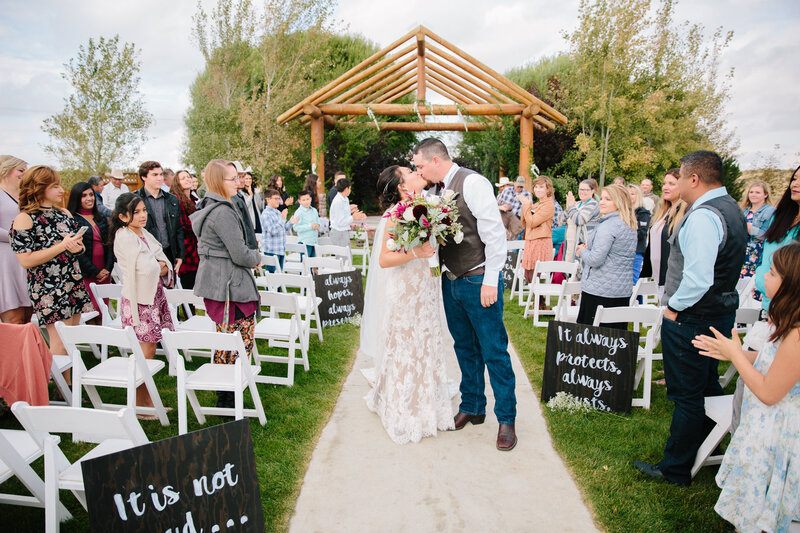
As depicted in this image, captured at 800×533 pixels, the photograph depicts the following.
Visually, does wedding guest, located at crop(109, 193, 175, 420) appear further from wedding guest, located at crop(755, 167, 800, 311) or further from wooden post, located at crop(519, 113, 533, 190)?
wooden post, located at crop(519, 113, 533, 190)

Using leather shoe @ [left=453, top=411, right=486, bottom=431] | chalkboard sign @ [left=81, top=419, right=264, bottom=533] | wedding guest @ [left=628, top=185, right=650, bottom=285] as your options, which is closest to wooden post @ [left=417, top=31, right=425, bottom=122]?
wedding guest @ [left=628, top=185, right=650, bottom=285]

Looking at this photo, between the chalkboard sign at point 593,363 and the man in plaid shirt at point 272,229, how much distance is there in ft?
16.6

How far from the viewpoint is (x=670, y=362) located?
3.04 m

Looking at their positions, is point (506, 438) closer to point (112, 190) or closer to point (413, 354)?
point (413, 354)

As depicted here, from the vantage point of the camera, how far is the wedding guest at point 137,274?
3.93 meters

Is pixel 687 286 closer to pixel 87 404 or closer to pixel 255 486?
pixel 255 486

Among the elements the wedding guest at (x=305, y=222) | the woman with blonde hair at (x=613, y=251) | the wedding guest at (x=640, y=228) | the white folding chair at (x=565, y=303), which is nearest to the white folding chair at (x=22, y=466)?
the woman with blonde hair at (x=613, y=251)

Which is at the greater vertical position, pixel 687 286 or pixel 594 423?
pixel 687 286

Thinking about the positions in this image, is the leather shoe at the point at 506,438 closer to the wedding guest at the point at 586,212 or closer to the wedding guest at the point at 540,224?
the wedding guest at the point at 586,212

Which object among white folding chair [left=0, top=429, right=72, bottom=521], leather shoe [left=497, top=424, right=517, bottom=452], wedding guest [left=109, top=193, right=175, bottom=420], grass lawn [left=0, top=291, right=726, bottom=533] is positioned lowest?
grass lawn [left=0, top=291, right=726, bottom=533]

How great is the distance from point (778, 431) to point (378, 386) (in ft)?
9.07

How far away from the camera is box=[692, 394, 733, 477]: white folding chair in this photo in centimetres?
287

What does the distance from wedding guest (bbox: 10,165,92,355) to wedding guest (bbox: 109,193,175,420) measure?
0.50m

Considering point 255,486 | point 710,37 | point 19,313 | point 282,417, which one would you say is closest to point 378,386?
point 282,417
